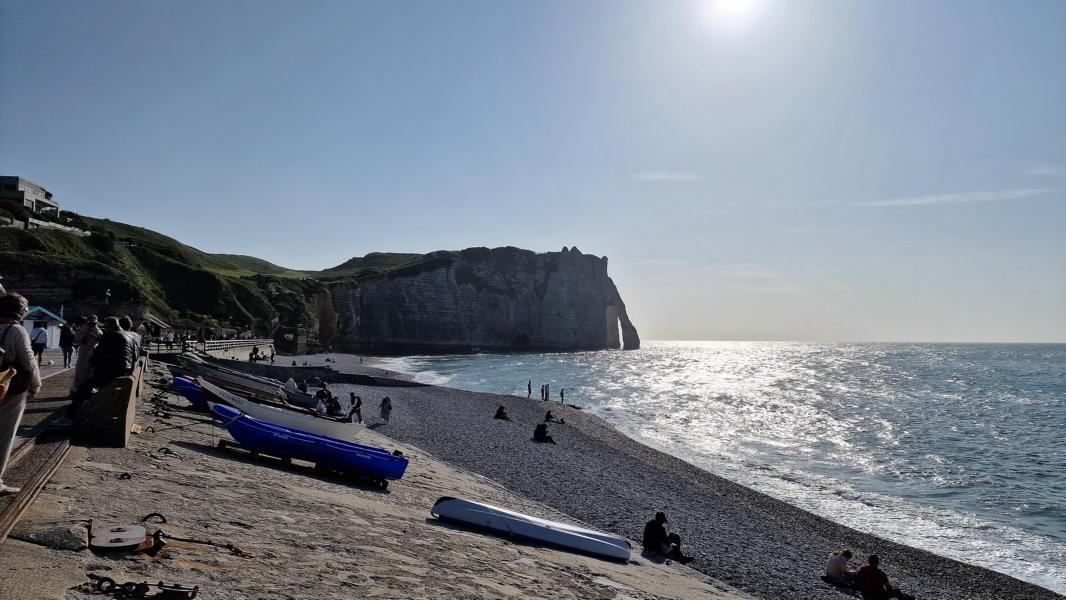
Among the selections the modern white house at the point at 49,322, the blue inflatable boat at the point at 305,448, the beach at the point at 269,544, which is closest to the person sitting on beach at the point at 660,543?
the beach at the point at 269,544

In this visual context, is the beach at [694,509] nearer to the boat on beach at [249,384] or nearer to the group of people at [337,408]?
the group of people at [337,408]

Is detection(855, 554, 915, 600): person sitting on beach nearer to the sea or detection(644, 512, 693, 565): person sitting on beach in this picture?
detection(644, 512, 693, 565): person sitting on beach

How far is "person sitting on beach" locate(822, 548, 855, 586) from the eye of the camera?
13.2 m

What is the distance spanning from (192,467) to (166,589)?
5.25 meters

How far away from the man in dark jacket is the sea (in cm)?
1969

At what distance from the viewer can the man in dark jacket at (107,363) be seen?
9.49 m

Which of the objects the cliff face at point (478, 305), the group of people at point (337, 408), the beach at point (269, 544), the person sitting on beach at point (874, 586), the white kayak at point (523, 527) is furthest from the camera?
the cliff face at point (478, 305)

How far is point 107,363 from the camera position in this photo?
9516mm

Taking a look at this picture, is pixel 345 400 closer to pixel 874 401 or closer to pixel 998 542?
pixel 998 542

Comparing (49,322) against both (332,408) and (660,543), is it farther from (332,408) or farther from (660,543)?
(660,543)

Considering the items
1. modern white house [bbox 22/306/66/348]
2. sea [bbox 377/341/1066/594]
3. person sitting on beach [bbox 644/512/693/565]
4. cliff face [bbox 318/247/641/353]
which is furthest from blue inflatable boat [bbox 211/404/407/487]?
cliff face [bbox 318/247/641/353]

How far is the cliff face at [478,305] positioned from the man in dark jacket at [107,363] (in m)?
102

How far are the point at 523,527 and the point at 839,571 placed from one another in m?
7.52

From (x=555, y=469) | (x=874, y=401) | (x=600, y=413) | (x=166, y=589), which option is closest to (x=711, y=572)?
(x=555, y=469)
